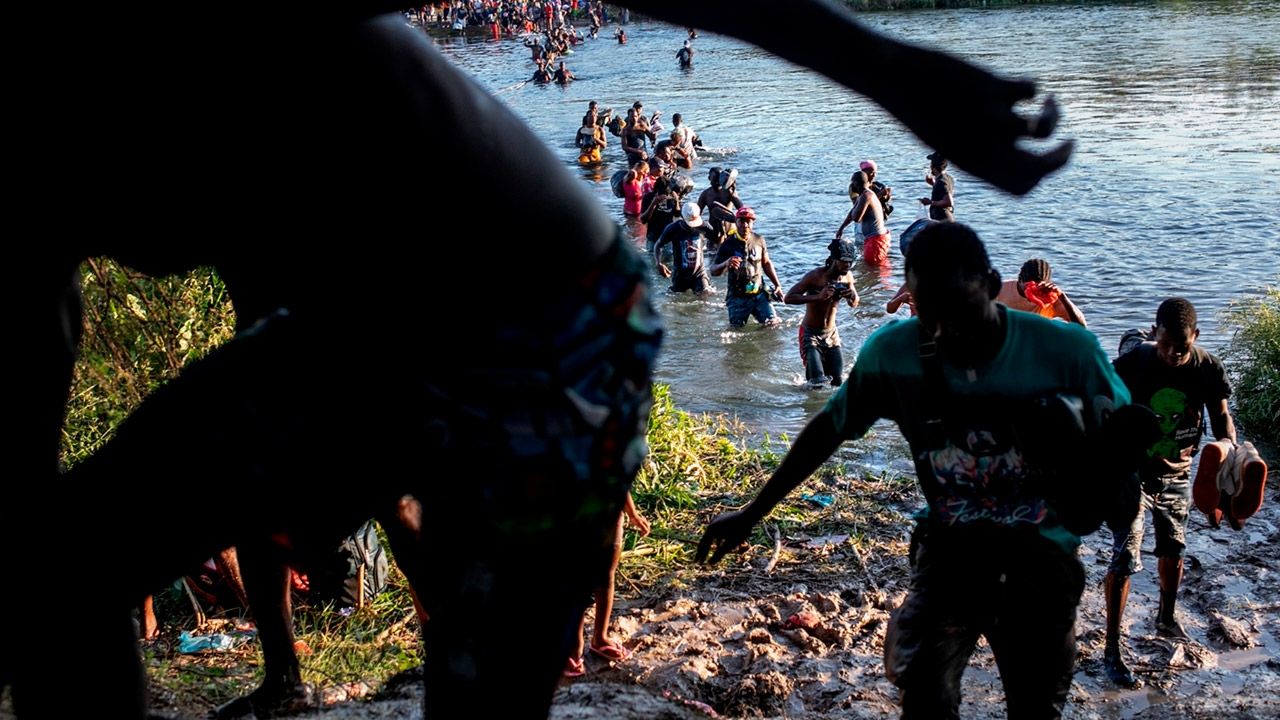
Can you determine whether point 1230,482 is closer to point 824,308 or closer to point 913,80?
point 913,80

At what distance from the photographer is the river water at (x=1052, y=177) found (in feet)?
44.9

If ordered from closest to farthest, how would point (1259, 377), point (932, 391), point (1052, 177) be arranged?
1. point (932, 391)
2. point (1052, 177)
3. point (1259, 377)

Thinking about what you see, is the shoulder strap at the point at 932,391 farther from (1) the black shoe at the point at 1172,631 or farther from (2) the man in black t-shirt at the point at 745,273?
(2) the man in black t-shirt at the point at 745,273

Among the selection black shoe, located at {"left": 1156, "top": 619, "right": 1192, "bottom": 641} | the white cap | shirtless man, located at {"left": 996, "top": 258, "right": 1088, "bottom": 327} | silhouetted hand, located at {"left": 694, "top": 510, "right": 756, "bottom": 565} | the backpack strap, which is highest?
the backpack strap

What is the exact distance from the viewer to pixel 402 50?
1.51 meters

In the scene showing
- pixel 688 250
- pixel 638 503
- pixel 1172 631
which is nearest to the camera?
pixel 1172 631

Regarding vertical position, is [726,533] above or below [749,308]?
above

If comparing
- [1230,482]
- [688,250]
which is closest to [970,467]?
[1230,482]

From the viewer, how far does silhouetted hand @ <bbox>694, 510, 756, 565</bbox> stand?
335 cm

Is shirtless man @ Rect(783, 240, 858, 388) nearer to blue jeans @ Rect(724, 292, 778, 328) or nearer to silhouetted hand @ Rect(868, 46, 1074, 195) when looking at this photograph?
blue jeans @ Rect(724, 292, 778, 328)

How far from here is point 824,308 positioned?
1147cm

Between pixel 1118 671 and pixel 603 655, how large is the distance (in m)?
2.32

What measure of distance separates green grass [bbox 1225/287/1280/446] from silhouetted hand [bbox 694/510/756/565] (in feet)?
22.5

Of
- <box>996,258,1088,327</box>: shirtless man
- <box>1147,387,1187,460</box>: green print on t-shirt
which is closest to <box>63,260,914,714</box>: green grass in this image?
<box>996,258,1088,327</box>: shirtless man
